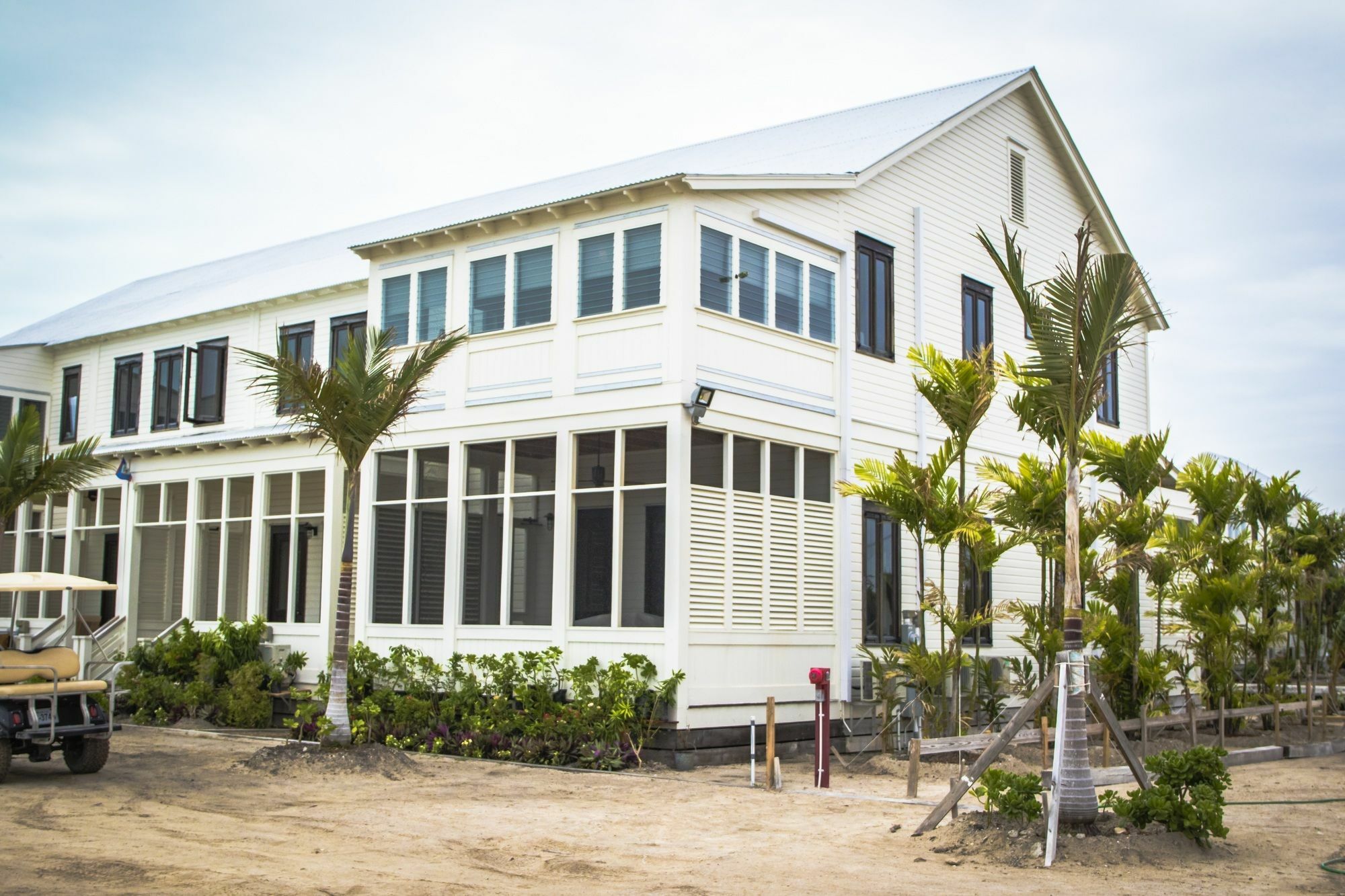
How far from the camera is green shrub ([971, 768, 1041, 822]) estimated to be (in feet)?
30.8

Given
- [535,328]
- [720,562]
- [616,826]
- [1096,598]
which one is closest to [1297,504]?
[1096,598]

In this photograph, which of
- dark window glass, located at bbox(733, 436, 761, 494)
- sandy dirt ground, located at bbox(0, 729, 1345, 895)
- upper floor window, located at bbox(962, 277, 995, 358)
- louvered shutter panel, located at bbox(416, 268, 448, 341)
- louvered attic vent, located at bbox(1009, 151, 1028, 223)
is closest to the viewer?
sandy dirt ground, located at bbox(0, 729, 1345, 895)

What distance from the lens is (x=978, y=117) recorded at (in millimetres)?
20844

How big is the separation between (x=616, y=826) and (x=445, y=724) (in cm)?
565

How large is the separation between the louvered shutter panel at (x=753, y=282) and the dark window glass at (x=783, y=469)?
5.42 feet

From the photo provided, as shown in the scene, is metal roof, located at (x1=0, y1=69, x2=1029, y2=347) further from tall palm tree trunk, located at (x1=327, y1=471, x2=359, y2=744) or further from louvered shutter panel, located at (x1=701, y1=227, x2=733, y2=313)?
tall palm tree trunk, located at (x1=327, y1=471, x2=359, y2=744)

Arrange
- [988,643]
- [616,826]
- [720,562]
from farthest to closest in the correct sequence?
1. [988,643]
2. [720,562]
3. [616,826]

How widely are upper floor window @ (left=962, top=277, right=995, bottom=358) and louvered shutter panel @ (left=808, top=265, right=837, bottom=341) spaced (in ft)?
11.4

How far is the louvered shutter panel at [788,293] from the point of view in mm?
16484


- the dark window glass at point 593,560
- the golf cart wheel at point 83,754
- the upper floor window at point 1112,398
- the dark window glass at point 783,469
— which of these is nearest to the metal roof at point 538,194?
the dark window glass at point 783,469

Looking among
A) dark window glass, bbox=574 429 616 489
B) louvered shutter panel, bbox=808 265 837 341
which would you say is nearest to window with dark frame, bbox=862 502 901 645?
louvered shutter panel, bbox=808 265 837 341

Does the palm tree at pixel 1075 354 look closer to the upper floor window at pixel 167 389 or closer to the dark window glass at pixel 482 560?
the dark window glass at pixel 482 560

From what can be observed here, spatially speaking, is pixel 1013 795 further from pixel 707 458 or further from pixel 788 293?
pixel 788 293

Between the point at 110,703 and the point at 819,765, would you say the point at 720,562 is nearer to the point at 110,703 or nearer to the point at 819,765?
the point at 819,765
